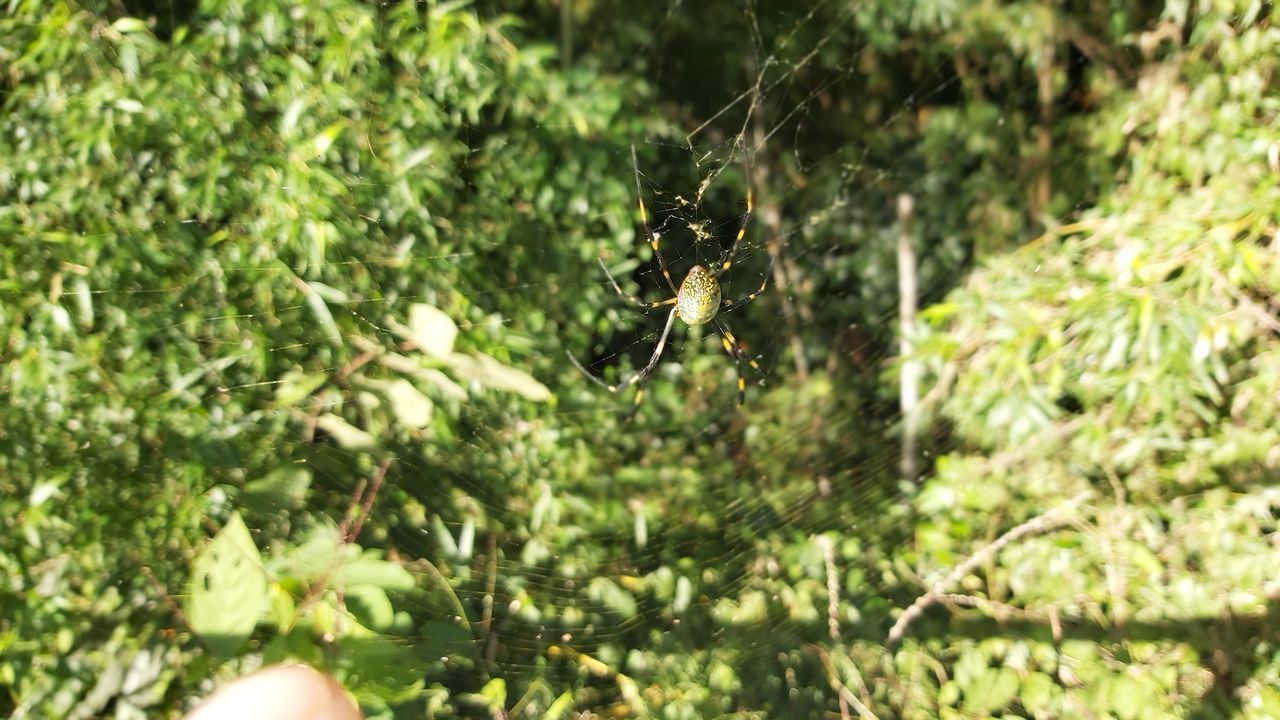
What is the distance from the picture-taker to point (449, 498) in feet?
4.89

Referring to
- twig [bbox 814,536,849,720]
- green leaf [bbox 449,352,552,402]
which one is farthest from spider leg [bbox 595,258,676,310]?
twig [bbox 814,536,849,720]

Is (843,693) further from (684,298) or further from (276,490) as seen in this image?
(276,490)

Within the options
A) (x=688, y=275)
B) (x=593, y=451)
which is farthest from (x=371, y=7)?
(x=593, y=451)

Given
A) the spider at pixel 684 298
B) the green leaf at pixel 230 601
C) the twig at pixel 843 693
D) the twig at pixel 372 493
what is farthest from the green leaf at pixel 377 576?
the twig at pixel 843 693

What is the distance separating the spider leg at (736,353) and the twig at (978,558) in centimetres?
71

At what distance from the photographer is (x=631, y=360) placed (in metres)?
1.78

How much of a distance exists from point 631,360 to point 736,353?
1.30 feet

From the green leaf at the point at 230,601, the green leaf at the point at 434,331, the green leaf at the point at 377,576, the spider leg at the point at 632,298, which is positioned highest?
the spider leg at the point at 632,298

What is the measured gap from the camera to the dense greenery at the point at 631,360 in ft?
3.82

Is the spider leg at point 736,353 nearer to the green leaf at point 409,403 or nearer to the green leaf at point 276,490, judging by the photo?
the green leaf at point 409,403

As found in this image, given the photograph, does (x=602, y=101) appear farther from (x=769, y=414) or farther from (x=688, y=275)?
(x=769, y=414)

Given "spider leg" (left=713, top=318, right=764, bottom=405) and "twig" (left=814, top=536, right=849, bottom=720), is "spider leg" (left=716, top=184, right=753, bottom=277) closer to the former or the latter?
"spider leg" (left=713, top=318, right=764, bottom=405)

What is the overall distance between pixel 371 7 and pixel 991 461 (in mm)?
1886

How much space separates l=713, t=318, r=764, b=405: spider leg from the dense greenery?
71mm
